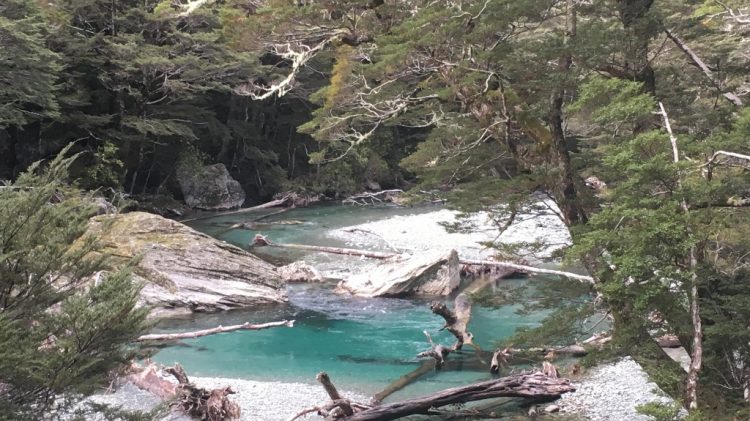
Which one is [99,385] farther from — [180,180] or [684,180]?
[180,180]

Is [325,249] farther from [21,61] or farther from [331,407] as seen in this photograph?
[331,407]

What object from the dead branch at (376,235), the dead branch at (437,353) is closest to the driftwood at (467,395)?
the dead branch at (437,353)

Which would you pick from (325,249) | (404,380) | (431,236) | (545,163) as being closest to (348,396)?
(404,380)

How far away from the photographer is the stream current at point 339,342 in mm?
7871

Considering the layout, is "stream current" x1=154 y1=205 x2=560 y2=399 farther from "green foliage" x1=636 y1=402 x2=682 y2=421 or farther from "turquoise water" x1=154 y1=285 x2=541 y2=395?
"green foliage" x1=636 y1=402 x2=682 y2=421

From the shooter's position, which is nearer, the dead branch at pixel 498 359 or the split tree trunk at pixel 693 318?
the split tree trunk at pixel 693 318

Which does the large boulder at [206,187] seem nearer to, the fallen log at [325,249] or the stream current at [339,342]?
the fallen log at [325,249]

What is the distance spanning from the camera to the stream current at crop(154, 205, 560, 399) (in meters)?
7.87

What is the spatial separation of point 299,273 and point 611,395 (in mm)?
7443

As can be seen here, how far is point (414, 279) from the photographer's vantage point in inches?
456

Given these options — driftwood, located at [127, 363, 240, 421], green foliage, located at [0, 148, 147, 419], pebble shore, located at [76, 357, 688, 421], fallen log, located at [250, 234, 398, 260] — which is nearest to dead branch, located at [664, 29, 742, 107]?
pebble shore, located at [76, 357, 688, 421]

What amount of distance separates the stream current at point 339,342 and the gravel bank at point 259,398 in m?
0.32

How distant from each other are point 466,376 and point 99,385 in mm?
4744

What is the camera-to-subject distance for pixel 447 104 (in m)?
8.23
